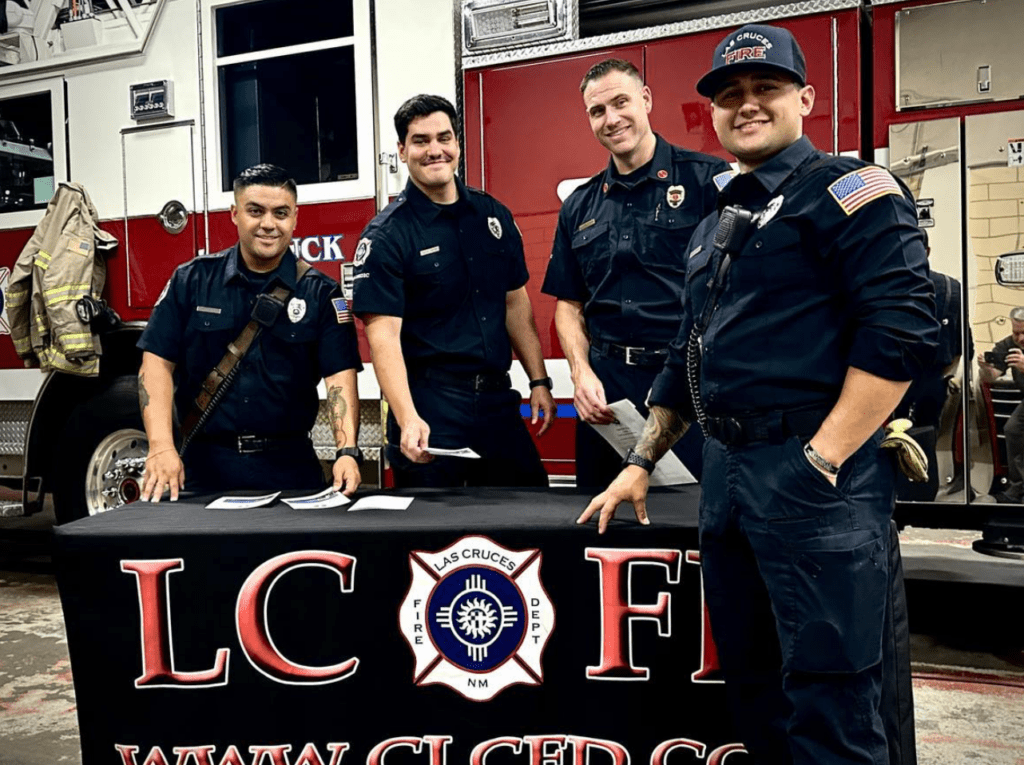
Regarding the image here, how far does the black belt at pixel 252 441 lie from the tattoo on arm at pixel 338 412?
24 centimetres

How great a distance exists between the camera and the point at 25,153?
488 cm

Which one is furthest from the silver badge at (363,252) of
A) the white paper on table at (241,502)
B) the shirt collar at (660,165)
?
the shirt collar at (660,165)

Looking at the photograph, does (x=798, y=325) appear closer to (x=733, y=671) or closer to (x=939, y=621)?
(x=733, y=671)

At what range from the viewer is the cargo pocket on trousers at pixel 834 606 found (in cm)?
174

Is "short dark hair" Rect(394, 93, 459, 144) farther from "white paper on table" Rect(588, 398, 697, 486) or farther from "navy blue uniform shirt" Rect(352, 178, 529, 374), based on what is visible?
"white paper on table" Rect(588, 398, 697, 486)

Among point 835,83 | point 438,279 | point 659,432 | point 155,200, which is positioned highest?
point 835,83

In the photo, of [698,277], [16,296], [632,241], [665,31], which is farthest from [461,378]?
[16,296]

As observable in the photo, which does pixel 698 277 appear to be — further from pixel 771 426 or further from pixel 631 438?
pixel 631 438

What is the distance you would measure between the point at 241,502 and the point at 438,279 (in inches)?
35.3

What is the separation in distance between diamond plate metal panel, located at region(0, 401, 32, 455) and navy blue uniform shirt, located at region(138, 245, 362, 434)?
2.21 meters

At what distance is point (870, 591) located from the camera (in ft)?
5.79

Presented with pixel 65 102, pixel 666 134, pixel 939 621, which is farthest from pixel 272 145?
pixel 939 621

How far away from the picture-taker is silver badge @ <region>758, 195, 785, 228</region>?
183 cm

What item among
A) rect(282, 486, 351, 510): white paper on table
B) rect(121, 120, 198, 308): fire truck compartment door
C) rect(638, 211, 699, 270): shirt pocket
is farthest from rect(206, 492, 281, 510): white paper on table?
rect(121, 120, 198, 308): fire truck compartment door
